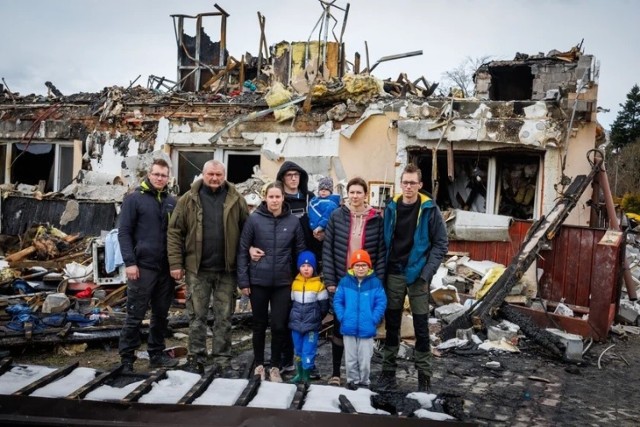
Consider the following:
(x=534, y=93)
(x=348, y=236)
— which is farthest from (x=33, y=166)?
(x=534, y=93)

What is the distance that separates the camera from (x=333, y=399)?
3582 millimetres

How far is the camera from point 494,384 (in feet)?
17.6

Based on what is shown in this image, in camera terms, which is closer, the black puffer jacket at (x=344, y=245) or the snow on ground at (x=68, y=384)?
the snow on ground at (x=68, y=384)

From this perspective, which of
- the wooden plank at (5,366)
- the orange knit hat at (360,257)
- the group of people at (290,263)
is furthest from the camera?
the group of people at (290,263)

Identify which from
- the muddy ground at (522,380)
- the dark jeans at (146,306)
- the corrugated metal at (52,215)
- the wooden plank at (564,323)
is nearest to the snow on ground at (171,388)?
the muddy ground at (522,380)

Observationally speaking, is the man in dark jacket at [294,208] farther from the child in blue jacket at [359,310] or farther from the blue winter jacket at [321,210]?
the child in blue jacket at [359,310]

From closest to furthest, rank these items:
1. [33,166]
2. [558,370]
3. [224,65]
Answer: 1. [558,370]
2. [33,166]
3. [224,65]

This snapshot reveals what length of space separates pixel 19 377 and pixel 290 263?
229 centimetres

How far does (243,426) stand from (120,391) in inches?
37.4

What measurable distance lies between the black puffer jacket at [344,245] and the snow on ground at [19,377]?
2.29 metres

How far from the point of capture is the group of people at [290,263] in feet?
16.0

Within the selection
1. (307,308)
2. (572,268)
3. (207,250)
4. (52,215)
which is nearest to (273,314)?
(307,308)

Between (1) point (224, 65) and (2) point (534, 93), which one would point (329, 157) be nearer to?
(1) point (224, 65)

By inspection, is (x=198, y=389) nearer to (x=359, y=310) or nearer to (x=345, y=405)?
(x=345, y=405)
